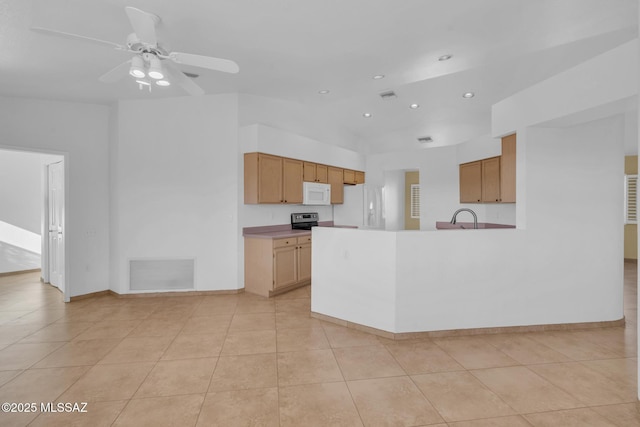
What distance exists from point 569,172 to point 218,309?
A: 4.46 meters

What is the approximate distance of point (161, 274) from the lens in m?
4.84

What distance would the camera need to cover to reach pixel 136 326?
11.9ft

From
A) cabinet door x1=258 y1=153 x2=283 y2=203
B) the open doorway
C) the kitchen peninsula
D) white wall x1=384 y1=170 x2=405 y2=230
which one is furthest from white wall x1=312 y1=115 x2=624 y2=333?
the open doorway

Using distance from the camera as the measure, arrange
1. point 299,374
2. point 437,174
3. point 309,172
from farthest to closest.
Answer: point 437,174 < point 309,172 < point 299,374

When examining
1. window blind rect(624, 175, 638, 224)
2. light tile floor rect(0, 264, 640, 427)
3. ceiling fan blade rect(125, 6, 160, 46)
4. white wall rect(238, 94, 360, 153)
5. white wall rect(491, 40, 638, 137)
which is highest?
white wall rect(238, 94, 360, 153)

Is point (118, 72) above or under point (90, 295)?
above

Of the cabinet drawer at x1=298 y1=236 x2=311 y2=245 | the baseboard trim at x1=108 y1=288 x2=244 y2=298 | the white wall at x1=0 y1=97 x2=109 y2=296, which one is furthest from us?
the cabinet drawer at x1=298 y1=236 x2=311 y2=245

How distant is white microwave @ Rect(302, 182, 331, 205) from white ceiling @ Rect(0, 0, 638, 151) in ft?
4.94

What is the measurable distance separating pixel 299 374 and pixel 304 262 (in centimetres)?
276

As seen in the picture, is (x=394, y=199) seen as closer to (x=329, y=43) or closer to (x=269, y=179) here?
(x=269, y=179)

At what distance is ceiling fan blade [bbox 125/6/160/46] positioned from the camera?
213 cm

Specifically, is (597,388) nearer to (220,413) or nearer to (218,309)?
(220,413)

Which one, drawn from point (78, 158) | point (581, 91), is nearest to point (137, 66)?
point (78, 158)

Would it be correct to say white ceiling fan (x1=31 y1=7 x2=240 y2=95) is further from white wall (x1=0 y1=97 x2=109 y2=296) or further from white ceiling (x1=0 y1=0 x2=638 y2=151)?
white wall (x1=0 y1=97 x2=109 y2=296)
